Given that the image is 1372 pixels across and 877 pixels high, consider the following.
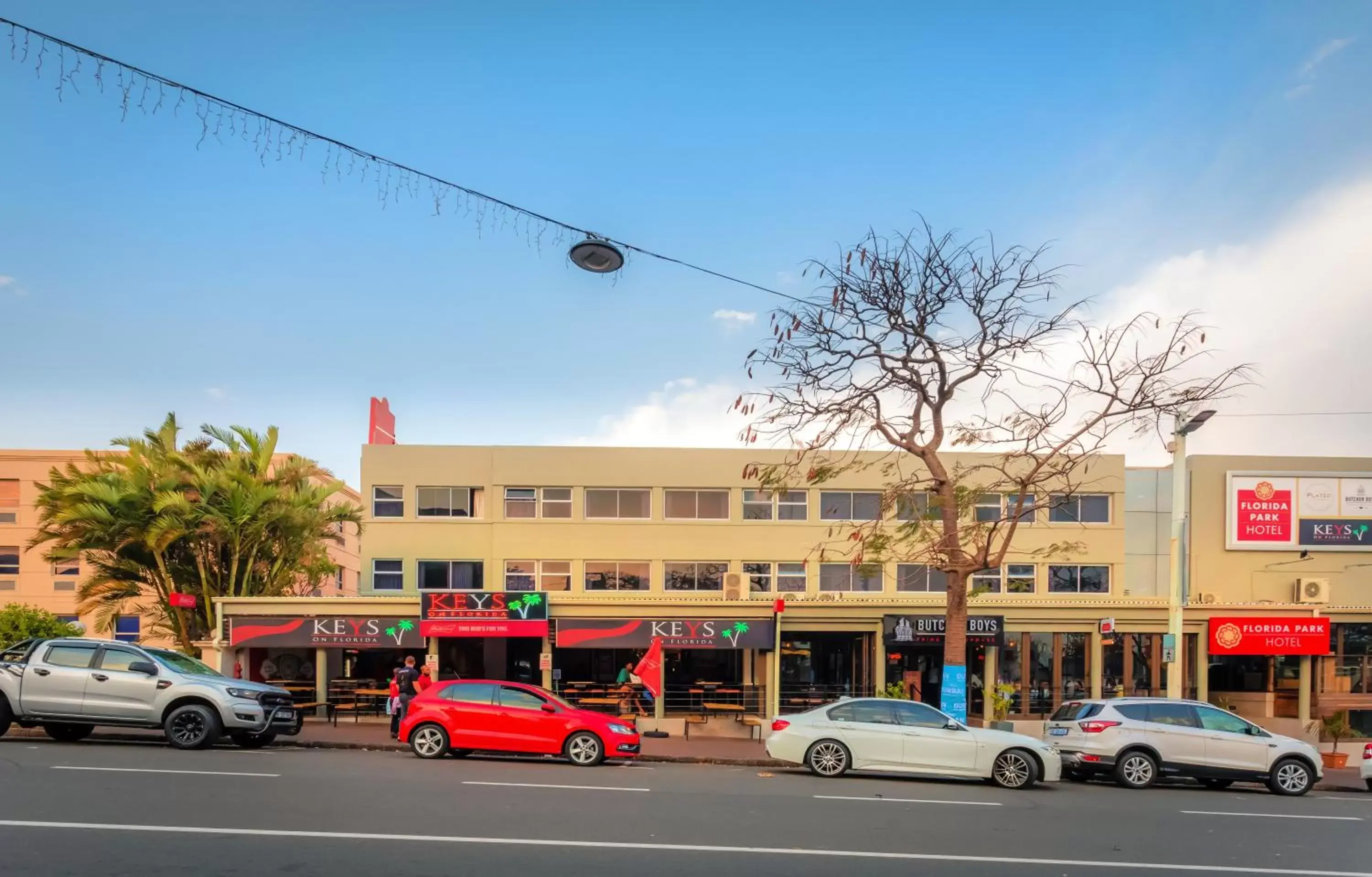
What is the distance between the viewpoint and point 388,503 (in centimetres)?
3162

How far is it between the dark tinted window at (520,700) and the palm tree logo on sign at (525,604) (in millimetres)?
7954

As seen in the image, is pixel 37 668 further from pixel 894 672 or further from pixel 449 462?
pixel 894 672

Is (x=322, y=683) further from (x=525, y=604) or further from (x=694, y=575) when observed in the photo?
(x=694, y=575)

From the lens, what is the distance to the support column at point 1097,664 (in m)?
26.7

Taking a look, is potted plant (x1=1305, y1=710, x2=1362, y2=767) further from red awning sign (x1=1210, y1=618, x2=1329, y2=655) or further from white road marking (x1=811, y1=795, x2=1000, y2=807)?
white road marking (x1=811, y1=795, x2=1000, y2=807)

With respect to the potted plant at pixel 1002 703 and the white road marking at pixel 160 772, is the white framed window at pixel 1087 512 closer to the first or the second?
the potted plant at pixel 1002 703

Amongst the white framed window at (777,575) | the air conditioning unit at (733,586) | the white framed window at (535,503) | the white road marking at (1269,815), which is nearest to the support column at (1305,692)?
the white framed window at (777,575)

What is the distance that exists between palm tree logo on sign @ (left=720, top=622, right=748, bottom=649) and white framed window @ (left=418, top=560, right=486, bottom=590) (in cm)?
894

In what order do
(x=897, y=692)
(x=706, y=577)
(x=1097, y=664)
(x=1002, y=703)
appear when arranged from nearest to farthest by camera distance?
1. (x=897, y=692)
2. (x=1002, y=703)
3. (x=1097, y=664)
4. (x=706, y=577)

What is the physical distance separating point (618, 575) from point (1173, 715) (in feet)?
56.7

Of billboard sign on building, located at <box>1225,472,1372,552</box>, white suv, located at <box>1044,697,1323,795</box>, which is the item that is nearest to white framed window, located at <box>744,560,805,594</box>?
billboard sign on building, located at <box>1225,472,1372,552</box>

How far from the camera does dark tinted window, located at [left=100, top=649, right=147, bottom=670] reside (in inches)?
648

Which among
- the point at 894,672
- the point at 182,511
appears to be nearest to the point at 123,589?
the point at 182,511

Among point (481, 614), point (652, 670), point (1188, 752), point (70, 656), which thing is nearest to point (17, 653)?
point (70, 656)
